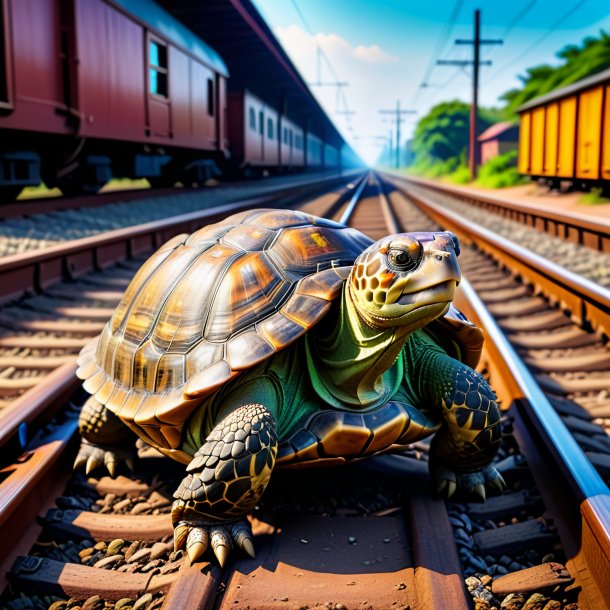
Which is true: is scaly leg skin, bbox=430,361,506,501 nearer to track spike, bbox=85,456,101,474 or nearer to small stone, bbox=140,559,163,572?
small stone, bbox=140,559,163,572

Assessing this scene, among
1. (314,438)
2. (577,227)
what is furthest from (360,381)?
(577,227)

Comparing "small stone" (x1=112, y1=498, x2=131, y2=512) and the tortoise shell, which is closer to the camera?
the tortoise shell

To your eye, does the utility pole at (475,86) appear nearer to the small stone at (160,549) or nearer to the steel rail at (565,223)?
the steel rail at (565,223)

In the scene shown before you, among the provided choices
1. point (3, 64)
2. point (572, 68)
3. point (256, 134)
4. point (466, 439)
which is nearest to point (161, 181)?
point (256, 134)

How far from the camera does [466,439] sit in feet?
7.79

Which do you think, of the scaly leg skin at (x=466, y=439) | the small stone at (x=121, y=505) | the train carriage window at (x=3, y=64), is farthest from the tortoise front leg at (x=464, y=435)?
the train carriage window at (x=3, y=64)

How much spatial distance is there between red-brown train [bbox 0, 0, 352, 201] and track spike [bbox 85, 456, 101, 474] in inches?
234

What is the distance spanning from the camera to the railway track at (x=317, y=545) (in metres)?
1.92

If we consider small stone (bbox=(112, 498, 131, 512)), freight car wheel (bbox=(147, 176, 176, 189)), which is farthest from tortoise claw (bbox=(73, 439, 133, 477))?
freight car wheel (bbox=(147, 176, 176, 189))

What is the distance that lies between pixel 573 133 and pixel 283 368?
16727mm

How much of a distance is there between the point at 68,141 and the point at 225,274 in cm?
861

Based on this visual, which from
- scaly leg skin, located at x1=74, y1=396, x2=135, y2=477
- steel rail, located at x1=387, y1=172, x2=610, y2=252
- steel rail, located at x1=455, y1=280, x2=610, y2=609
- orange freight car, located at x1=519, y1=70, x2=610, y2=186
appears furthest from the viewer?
orange freight car, located at x1=519, y1=70, x2=610, y2=186

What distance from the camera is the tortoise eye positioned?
197 centimetres

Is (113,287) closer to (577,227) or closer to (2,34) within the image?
(2,34)
